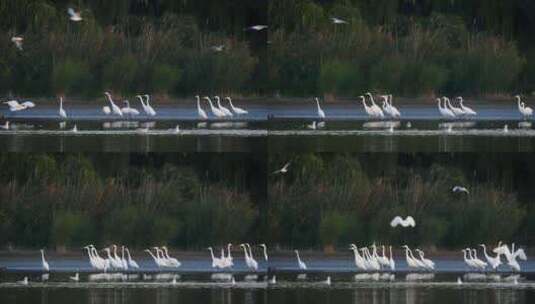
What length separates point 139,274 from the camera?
6012 mm

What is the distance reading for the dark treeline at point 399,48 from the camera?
5953 mm

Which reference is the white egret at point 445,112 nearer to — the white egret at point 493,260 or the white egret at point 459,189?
the white egret at point 459,189

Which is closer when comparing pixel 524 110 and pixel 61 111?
pixel 524 110

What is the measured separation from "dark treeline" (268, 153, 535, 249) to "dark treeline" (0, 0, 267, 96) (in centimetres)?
64

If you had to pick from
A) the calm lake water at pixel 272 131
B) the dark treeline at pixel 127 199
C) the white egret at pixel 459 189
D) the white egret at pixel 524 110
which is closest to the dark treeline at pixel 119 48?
the calm lake water at pixel 272 131

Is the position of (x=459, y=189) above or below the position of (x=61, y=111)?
below

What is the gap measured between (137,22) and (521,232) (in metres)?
2.44

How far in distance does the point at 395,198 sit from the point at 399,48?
843 millimetres

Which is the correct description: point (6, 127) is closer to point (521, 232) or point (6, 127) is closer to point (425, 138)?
point (425, 138)

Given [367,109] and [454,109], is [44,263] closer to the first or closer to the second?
[367,109]

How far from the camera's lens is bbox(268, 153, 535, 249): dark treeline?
591 cm

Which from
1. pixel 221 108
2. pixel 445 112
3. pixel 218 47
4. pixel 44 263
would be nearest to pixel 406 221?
pixel 445 112

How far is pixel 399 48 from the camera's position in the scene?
6.01m

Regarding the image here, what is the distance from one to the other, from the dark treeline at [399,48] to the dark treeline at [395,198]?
1.32ft
